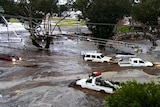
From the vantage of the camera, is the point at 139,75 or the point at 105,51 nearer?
the point at 139,75

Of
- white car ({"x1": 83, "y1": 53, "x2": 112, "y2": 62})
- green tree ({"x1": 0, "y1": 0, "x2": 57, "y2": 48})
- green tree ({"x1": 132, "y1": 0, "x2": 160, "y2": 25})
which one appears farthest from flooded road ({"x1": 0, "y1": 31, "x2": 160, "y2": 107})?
green tree ({"x1": 132, "y1": 0, "x2": 160, "y2": 25})

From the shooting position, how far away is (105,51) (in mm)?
52219

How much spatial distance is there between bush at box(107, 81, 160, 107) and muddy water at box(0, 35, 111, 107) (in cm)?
868

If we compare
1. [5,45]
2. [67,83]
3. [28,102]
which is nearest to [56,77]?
[67,83]

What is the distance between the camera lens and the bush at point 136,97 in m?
16.1

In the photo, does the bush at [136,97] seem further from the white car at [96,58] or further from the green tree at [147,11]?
the green tree at [147,11]

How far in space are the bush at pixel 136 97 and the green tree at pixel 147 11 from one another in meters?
40.4

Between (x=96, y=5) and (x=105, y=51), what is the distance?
23.2 ft

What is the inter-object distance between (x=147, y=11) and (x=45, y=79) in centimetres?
2717

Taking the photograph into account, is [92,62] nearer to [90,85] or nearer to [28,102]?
[90,85]

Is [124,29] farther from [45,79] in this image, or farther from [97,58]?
[45,79]

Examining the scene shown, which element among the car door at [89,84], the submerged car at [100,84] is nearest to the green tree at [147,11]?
the submerged car at [100,84]

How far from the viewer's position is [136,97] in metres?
16.4

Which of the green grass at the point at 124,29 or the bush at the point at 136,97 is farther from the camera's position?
the green grass at the point at 124,29
